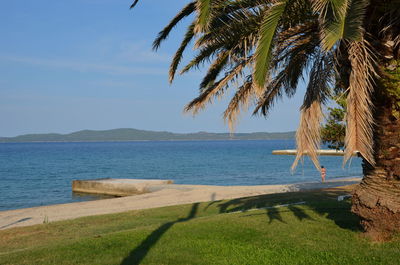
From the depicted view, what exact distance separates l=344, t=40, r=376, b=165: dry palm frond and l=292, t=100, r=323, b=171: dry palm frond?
2.30 ft

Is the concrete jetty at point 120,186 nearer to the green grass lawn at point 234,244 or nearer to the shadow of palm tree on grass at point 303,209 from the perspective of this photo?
the shadow of palm tree on grass at point 303,209

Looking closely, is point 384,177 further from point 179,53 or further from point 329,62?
point 179,53

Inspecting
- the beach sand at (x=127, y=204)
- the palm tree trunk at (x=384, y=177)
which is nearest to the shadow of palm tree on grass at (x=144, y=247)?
the palm tree trunk at (x=384, y=177)

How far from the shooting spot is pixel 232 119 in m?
9.02

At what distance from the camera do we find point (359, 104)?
6.58m

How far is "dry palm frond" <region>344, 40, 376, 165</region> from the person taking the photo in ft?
20.8

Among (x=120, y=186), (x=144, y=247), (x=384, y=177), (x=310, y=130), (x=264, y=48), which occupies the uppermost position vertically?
(x=264, y=48)

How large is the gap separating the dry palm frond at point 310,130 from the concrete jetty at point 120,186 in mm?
21235

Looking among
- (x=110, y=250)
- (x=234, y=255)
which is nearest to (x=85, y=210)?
(x=110, y=250)

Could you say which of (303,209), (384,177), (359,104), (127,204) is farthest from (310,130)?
(127,204)

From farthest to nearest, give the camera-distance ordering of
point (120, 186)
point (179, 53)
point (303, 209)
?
point (120, 186)
point (303, 209)
point (179, 53)

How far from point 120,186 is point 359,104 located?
83.9 feet

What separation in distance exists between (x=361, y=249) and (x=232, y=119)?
3.37m

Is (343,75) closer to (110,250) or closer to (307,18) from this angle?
(307,18)
